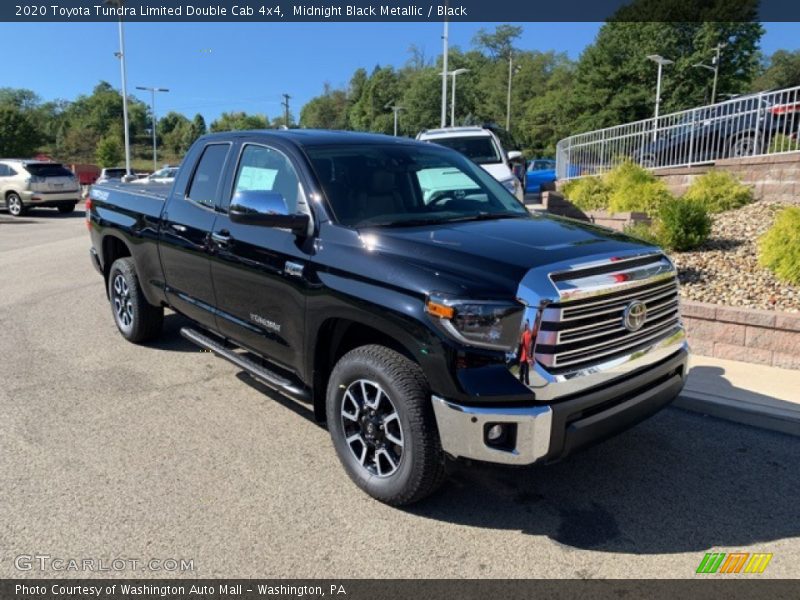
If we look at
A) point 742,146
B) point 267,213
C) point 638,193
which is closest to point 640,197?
point 638,193

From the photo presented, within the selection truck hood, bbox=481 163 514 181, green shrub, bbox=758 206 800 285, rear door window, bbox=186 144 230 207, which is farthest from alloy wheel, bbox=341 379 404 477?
truck hood, bbox=481 163 514 181

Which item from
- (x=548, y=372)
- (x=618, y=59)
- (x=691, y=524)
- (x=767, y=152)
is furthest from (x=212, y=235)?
(x=618, y=59)

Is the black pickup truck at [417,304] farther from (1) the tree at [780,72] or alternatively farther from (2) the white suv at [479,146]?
(1) the tree at [780,72]

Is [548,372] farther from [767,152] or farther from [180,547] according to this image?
[767,152]

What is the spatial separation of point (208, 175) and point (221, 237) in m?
0.73

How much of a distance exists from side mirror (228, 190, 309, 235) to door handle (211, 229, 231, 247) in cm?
65

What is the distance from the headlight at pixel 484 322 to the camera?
9.36ft

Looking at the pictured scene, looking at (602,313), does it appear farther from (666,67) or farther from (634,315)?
(666,67)

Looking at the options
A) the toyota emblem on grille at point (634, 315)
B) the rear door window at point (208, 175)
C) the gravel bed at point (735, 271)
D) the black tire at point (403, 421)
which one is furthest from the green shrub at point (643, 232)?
the black tire at point (403, 421)

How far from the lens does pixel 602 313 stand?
9.99ft

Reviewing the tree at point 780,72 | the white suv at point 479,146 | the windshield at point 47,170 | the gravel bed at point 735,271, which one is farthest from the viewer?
the tree at point 780,72

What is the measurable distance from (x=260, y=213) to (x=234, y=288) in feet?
2.87

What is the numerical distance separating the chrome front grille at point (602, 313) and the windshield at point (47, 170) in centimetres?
2235

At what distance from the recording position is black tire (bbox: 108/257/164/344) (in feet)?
19.2
